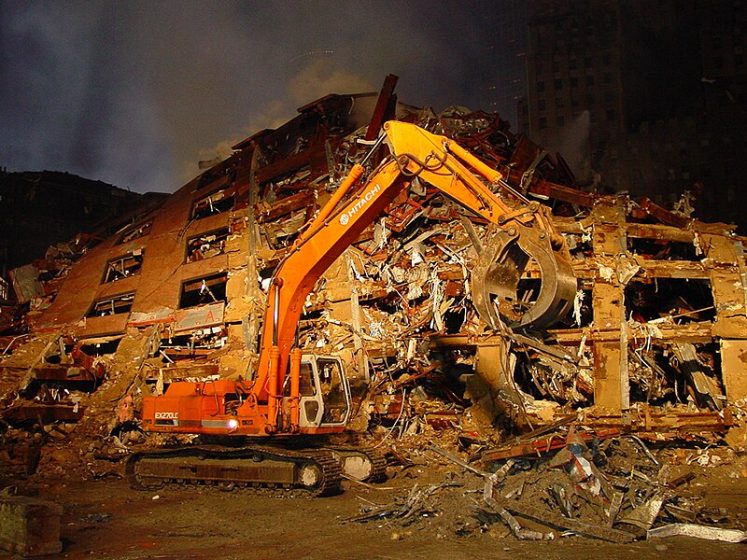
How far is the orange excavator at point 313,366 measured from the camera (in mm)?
7230

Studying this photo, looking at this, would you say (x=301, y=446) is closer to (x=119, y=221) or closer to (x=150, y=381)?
(x=150, y=381)

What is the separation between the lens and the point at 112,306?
19812mm

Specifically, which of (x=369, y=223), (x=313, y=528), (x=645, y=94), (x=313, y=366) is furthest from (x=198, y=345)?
(x=645, y=94)

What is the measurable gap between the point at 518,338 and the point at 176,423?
592 centimetres

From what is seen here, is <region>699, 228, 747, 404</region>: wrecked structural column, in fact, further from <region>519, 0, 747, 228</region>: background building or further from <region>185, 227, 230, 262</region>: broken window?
<region>519, 0, 747, 228</region>: background building

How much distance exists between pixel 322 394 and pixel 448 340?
4.14 metres

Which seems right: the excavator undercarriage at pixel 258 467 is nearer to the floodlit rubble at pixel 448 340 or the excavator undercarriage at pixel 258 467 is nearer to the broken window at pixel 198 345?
the floodlit rubble at pixel 448 340

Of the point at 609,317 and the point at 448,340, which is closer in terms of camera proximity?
the point at 609,317

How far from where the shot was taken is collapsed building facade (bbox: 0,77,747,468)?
12.1 m

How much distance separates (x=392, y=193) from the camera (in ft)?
28.7

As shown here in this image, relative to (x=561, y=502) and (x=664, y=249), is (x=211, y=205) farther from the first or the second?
(x=561, y=502)

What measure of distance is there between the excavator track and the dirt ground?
0.17 m

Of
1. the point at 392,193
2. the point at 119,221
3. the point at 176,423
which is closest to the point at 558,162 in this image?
the point at 392,193

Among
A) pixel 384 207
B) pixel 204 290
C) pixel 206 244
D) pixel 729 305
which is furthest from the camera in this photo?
pixel 206 244
